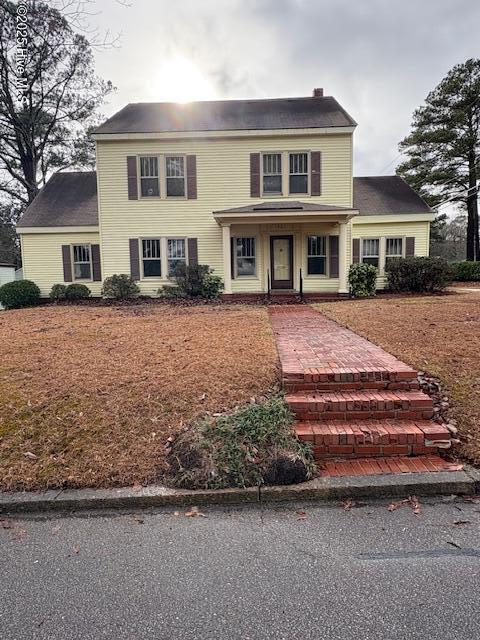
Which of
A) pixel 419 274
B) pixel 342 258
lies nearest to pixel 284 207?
pixel 342 258

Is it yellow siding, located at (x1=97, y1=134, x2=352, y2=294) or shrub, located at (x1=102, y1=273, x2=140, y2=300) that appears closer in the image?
yellow siding, located at (x1=97, y1=134, x2=352, y2=294)

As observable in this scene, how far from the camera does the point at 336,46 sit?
1137 centimetres

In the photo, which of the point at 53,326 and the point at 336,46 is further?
the point at 336,46

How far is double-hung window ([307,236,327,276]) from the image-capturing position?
1430 cm

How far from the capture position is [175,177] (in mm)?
14188

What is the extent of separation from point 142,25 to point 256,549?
6.49m

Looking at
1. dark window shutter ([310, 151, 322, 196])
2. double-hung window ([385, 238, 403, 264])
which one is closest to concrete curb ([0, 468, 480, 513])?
dark window shutter ([310, 151, 322, 196])

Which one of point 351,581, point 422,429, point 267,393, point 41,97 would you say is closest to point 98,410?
point 267,393

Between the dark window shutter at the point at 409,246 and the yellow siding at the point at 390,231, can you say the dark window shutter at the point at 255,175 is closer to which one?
the yellow siding at the point at 390,231

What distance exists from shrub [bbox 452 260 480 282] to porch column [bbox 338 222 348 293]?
36.2ft

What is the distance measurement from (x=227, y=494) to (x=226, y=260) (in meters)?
11.1

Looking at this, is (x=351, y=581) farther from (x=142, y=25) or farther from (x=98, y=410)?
(x=142, y=25)

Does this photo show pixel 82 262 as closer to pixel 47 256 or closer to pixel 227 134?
pixel 47 256

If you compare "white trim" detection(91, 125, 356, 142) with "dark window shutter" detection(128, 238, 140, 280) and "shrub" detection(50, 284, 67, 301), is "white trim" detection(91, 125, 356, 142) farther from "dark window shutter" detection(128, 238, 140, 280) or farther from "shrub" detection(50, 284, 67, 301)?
"shrub" detection(50, 284, 67, 301)
